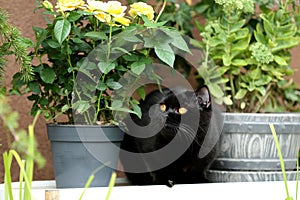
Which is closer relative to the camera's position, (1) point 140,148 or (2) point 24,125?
(1) point 140,148

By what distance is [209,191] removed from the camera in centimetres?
128

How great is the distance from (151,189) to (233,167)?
15.2 inches

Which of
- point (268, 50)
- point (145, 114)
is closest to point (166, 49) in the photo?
point (145, 114)

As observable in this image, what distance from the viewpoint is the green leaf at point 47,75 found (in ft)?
4.04

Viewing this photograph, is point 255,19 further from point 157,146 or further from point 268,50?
point 157,146

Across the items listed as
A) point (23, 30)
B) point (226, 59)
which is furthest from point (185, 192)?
point (23, 30)

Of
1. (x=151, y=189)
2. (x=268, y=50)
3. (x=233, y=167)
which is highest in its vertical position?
(x=268, y=50)

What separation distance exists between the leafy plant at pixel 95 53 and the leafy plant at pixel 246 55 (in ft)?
1.24

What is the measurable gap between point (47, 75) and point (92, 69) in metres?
0.11

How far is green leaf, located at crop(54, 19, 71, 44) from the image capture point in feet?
3.73

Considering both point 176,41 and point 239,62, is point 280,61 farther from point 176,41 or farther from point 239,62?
point 176,41

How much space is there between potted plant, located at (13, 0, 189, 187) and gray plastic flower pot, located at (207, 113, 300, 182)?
0.38 meters

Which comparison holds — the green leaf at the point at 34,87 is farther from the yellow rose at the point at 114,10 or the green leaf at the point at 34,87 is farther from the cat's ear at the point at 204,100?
the cat's ear at the point at 204,100

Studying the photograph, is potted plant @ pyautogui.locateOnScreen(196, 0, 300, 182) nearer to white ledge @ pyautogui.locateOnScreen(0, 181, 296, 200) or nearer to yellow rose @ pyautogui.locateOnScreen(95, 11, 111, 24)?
white ledge @ pyautogui.locateOnScreen(0, 181, 296, 200)
